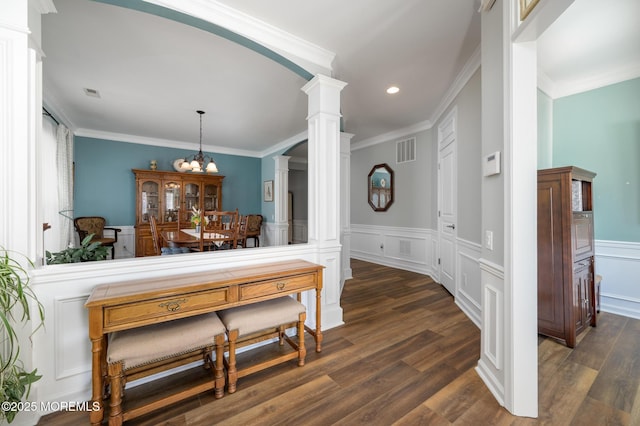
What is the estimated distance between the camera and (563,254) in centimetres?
228

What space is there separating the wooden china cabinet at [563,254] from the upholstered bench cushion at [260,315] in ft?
7.32

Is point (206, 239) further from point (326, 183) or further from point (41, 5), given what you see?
point (41, 5)

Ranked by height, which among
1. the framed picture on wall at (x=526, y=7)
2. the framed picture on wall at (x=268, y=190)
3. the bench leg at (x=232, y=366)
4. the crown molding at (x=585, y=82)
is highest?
the crown molding at (x=585, y=82)

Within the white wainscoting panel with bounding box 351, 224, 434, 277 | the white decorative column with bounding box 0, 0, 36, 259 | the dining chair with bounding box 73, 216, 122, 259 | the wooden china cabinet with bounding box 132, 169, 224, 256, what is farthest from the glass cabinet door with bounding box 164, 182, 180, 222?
the white decorative column with bounding box 0, 0, 36, 259

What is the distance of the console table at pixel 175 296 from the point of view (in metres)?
1.42

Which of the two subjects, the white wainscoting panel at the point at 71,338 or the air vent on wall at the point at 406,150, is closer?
the white wainscoting panel at the point at 71,338

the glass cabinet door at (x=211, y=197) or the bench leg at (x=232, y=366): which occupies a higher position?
the glass cabinet door at (x=211, y=197)

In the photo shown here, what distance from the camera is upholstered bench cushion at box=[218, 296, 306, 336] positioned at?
1.79 metres

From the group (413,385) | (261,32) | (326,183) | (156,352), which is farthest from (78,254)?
(413,385)

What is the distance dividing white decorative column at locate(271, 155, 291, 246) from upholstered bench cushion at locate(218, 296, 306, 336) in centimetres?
424

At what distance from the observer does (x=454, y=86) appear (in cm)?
323

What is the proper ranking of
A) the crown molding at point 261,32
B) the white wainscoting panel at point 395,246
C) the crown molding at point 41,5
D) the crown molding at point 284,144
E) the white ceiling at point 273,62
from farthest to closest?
1. the crown molding at point 284,144
2. the white wainscoting panel at point 395,246
3. the white ceiling at point 273,62
4. the crown molding at point 261,32
5. the crown molding at point 41,5

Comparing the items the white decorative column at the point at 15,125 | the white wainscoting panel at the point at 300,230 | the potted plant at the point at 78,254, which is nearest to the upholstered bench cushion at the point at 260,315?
the potted plant at the point at 78,254

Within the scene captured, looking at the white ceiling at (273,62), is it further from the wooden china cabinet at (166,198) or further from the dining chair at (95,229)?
the dining chair at (95,229)
